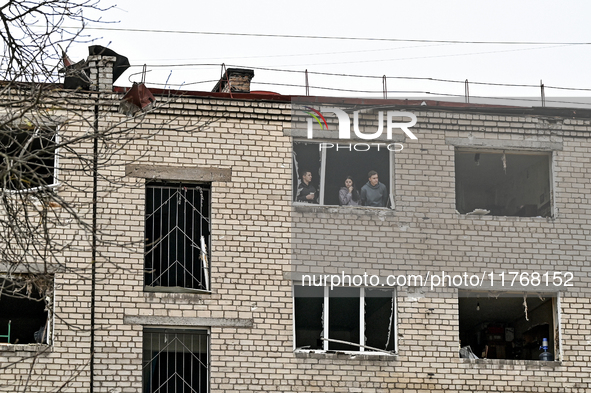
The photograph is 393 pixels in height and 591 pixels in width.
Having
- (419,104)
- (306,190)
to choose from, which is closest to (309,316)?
(306,190)

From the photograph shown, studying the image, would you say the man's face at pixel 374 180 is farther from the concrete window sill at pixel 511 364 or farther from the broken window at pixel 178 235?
the concrete window sill at pixel 511 364

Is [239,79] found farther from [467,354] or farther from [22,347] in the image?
[467,354]

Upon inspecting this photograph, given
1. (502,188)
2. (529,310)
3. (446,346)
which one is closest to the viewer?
(446,346)

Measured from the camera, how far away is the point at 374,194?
54.2 feet

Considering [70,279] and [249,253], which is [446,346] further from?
[70,279]

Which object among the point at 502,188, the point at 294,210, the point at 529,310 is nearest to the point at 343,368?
the point at 294,210

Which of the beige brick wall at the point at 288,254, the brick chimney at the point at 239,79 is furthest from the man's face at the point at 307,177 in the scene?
the brick chimney at the point at 239,79

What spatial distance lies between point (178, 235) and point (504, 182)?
6.15 meters

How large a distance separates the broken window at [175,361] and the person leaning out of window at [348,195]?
123 inches

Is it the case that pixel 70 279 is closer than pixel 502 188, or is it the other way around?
pixel 70 279

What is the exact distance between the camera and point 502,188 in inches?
723

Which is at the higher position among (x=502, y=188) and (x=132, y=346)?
(x=502, y=188)

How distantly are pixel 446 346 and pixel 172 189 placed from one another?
16.1 ft

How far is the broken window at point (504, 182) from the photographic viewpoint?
17.0 m
